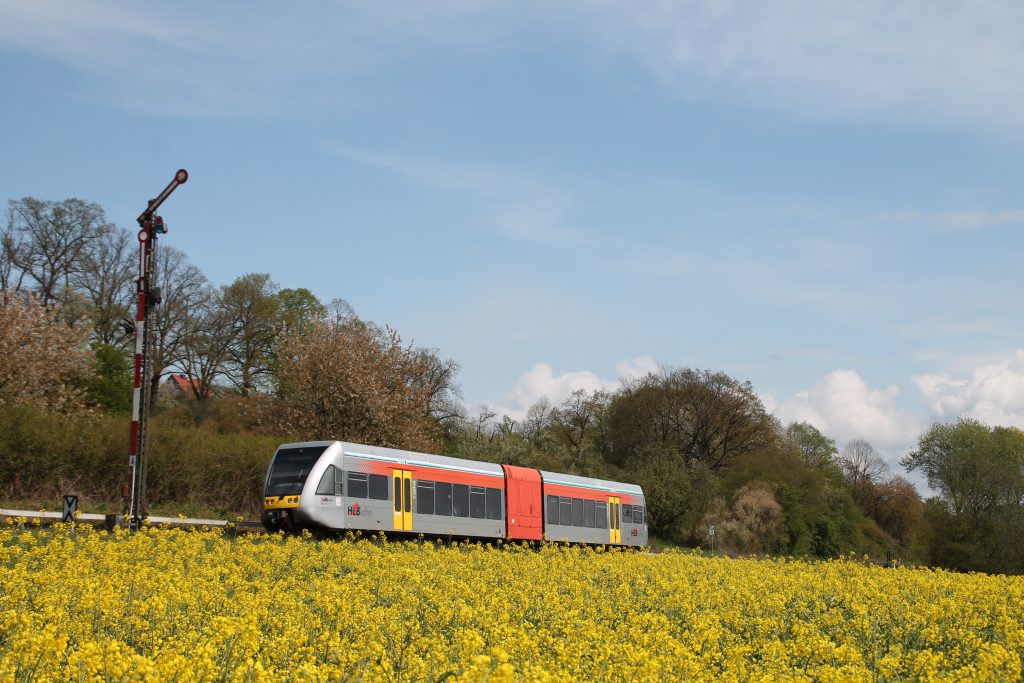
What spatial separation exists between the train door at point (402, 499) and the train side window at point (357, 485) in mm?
1203

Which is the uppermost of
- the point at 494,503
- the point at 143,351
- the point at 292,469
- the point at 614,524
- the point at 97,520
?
the point at 143,351

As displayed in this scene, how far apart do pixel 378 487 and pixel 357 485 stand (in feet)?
2.80

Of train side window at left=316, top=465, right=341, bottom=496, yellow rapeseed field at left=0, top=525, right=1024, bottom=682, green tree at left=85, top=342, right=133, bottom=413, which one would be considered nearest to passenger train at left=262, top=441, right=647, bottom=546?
train side window at left=316, top=465, right=341, bottom=496

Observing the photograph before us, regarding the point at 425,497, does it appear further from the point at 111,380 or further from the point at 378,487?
the point at 111,380

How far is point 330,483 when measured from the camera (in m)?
25.4

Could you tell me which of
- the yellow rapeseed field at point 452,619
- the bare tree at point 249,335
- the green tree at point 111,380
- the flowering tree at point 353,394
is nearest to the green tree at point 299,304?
the bare tree at point 249,335

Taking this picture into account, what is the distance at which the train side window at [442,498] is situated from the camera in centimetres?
2877

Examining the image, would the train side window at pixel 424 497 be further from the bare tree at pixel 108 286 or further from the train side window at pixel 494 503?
the bare tree at pixel 108 286

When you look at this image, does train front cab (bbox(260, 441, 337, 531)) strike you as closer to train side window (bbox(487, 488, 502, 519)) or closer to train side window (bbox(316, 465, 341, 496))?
train side window (bbox(316, 465, 341, 496))

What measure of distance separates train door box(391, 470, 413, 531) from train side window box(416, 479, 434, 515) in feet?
0.96

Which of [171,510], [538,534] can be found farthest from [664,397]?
[171,510]

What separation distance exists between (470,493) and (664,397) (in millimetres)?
42489

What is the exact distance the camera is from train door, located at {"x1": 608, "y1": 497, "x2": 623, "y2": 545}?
37.6 meters

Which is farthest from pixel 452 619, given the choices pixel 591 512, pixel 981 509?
pixel 981 509
